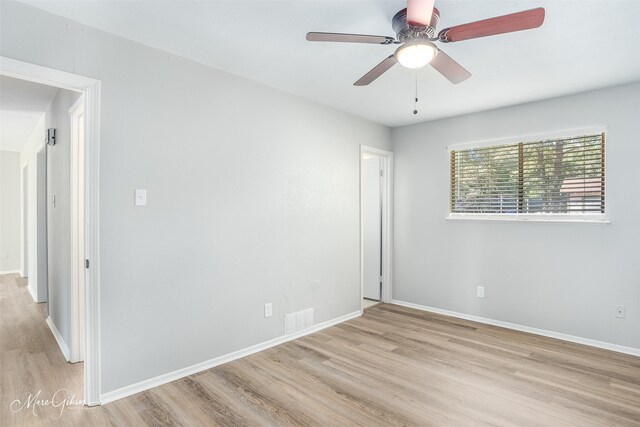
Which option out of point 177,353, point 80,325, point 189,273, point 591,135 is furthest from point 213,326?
point 591,135

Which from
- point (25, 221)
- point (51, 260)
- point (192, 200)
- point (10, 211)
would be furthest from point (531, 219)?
point (10, 211)

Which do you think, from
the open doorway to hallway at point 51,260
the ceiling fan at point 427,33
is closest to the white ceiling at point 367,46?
the ceiling fan at point 427,33

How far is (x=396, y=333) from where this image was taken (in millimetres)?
3643

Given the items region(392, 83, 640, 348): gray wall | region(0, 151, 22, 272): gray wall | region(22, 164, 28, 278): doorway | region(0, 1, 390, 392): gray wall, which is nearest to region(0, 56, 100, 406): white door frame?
region(0, 1, 390, 392): gray wall

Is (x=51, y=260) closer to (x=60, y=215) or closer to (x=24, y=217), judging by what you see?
(x=60, y=215)

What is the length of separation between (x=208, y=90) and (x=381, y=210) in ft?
9.42

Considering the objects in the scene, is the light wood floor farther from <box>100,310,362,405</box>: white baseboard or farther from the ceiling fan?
the ceiling fan

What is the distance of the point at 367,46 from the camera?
2.42m

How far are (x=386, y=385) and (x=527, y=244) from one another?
7.52 ft

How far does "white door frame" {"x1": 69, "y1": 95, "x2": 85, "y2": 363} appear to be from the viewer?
277 centimetres

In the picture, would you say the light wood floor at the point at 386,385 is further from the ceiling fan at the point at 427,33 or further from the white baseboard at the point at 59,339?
the ceiling fan at the point at 427,33

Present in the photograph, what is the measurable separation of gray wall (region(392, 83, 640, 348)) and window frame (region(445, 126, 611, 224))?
0.05 meters

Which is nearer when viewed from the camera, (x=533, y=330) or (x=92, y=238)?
(x=92, y=238)

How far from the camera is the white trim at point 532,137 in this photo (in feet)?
10.9
